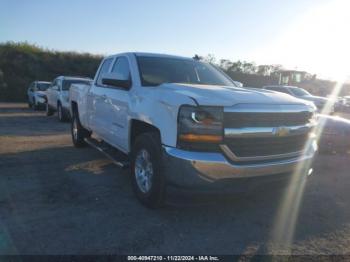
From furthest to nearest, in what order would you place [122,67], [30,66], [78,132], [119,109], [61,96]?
[30,66] → [61,96] → [78,132] → [122,67] → [119,109]

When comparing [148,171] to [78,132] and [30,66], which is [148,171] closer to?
[78,132]

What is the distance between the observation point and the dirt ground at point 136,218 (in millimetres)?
3484

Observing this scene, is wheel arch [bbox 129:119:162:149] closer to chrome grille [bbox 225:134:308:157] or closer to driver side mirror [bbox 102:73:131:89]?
driver side mirror [bbox 102:73:131:89]

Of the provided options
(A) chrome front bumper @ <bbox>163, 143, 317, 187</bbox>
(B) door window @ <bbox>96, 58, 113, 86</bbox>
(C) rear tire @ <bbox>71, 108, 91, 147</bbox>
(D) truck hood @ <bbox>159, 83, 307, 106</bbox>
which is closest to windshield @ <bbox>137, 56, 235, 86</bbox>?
(D) truck hood @ <bbox>159, 83, 307, 106</bbox>

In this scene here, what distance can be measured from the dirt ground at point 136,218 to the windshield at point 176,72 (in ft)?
5.40

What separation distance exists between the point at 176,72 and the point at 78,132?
3.38 m

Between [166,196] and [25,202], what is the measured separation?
1875 millimetres

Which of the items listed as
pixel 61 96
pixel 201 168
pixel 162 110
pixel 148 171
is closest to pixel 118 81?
pixel 162 110

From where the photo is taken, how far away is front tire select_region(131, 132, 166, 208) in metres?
3.98

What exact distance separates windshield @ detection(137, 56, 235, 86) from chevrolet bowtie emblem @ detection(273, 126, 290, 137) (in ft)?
5.63

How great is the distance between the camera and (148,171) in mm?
4285

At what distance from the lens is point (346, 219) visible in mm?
4340

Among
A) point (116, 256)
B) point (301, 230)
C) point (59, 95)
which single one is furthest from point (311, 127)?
point (59, 95)

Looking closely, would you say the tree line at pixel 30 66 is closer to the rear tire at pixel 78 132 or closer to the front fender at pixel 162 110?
the rear tire at pixel 78 132
